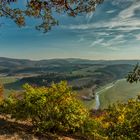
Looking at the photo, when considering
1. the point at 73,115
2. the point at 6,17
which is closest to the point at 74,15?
the point at 6,17

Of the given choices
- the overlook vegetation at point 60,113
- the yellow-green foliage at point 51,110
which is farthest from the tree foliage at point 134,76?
the yellow-green foliage at point 51,110

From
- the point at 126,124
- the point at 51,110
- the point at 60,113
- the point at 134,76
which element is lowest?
the point at 126,124

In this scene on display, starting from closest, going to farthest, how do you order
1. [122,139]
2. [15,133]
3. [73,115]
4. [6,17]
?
[122,139]
[15,133]
[73,115]
[6,17]

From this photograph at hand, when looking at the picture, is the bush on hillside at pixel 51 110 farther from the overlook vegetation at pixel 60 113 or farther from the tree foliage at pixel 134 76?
the tree foliage at pixel 134 76

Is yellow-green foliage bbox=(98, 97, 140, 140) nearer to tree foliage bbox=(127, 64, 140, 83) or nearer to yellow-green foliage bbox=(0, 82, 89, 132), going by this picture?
yellow-green foliage bbox=(0, 82, 89, 132)

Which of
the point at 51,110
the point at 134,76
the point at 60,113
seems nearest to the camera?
the point at 134,76

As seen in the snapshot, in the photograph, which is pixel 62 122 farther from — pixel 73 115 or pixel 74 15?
pixel 74 15

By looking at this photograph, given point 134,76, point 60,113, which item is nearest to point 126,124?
point 60,113

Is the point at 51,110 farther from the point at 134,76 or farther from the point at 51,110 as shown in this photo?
the point at 134,76

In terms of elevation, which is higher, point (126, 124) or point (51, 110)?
point (51, 110)
